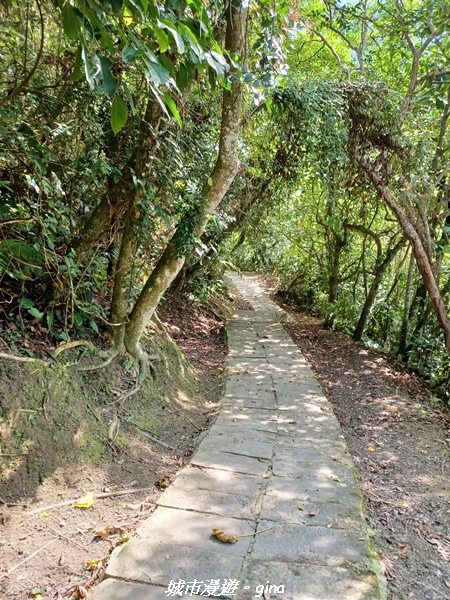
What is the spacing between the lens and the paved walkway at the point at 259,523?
1883 millimetres

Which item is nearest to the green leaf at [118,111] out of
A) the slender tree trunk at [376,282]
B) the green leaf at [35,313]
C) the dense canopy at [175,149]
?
the dense canopy at [175,149]

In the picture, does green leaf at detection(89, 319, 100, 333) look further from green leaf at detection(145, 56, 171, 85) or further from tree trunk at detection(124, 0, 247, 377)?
green leaf at detection(145, 56, 171, 85)

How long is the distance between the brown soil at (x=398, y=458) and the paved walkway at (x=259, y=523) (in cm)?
23

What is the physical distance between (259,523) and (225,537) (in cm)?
29

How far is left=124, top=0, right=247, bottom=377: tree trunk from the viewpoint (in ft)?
11.8

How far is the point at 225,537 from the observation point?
2178 millimetres

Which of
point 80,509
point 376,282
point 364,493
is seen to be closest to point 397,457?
point 364,493

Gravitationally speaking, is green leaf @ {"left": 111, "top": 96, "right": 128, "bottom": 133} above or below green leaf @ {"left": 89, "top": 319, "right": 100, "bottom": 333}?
above

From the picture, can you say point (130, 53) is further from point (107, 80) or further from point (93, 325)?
point (93, 325)

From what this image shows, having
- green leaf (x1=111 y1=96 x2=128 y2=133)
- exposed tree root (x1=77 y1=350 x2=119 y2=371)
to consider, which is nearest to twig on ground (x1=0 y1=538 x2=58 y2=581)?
exposed tree root (x1=77 y1=350 x2=119 y2=371)

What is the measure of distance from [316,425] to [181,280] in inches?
181

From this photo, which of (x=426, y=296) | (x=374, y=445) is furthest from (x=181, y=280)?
(x=374, y=445)

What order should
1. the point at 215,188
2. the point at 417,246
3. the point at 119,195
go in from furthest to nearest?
the point at 417,246, the point at 215,188, the point at 119,195

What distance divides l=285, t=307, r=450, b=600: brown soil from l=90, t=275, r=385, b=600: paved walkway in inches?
9.0
